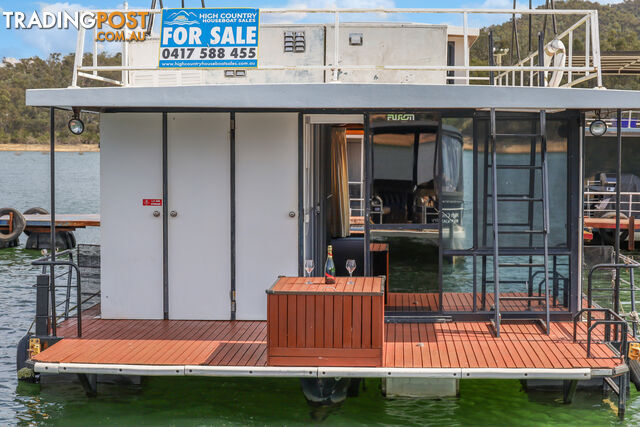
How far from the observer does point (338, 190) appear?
13938mm

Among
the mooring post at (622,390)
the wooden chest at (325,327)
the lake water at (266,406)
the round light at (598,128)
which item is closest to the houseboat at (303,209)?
the round light at (598,128)

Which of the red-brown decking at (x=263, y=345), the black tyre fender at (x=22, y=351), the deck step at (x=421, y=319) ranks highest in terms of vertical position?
the deck step at (x=421, y=319)

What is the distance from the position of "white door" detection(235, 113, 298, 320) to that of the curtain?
11.6 ft

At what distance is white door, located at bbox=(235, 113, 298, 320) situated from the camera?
10.1m

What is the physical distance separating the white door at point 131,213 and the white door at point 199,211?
0.19m

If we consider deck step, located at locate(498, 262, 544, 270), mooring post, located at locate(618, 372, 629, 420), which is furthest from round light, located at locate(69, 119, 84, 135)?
mooring post, located at locate(618, 372, 629, 420)

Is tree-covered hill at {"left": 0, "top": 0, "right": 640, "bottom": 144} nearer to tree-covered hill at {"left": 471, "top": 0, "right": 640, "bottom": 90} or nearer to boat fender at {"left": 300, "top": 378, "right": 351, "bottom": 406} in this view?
tree-covered hill at {"left": 471, "top": 0, "right": 640, "bottom": 90}

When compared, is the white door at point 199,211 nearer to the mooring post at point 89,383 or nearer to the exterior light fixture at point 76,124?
the exterior light fixture at point 76,124

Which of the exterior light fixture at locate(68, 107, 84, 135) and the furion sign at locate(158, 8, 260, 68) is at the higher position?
the furion sign at locate(158, 8, 260, 68)

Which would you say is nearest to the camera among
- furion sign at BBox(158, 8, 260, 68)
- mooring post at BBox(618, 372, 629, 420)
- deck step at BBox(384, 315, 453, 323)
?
mooring post at BBox(618, 372, 629, 420)

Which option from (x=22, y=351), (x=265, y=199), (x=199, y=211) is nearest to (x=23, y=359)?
(x=22, y=351)

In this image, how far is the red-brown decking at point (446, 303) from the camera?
1018cm

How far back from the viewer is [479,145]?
9.98 m

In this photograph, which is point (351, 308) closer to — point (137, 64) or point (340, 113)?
point (340, 113)
